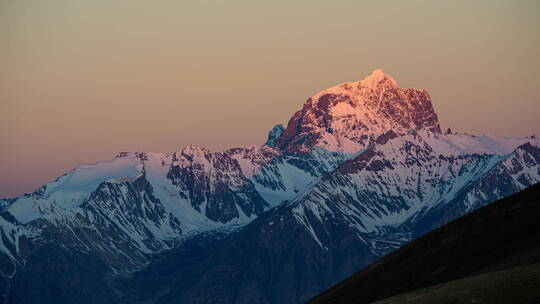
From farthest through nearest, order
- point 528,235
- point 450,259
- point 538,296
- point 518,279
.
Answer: point 450,259 → point 528,235 → point 518,279 → point 538,296

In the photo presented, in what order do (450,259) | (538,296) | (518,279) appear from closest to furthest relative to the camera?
1. (538,296)
2. (518,279)
3. (450,259)

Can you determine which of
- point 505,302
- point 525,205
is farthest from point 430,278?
point 505,302

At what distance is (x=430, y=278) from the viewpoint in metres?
192

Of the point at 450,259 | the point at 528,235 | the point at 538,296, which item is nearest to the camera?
the point at 538,296

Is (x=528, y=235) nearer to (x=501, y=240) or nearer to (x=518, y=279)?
(x=501, y=240)

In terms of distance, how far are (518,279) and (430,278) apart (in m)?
62.2

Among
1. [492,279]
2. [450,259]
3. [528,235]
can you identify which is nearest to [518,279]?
[492,279]

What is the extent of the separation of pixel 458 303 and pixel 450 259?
71766 millimetres

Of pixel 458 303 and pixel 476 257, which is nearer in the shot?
pixel 458 303

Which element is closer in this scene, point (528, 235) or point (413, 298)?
point (413, 298)

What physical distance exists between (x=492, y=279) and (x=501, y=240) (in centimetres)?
5838

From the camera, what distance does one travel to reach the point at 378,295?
19988 cm

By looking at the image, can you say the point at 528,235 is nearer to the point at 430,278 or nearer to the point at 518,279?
the point at 430,278

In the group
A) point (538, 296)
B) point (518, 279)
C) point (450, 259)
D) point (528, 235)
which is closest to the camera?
point (538, 296)
